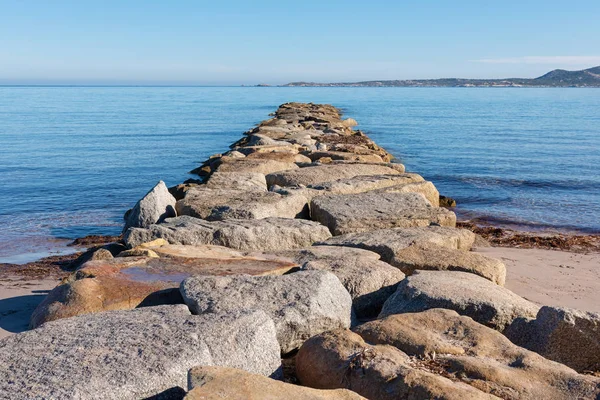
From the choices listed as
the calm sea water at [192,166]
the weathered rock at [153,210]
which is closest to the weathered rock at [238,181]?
the weathered rock at [153,210]

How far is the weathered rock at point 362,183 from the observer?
Answer: 31.9 feet

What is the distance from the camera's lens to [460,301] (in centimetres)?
497

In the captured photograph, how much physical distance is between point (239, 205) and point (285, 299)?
3.52 metres

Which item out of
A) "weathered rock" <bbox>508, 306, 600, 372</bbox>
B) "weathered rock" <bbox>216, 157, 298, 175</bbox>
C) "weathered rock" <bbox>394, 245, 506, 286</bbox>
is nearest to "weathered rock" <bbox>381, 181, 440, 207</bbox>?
"weathered rock" <bbox>216, 157, 298, 175</bbox>

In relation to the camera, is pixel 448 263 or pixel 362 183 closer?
pixel 448 263

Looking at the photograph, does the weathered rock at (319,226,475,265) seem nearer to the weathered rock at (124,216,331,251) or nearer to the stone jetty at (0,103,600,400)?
the stone jetty at (0,103,600,400)

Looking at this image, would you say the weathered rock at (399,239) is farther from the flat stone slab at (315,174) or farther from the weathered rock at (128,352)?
the flat stone slab at (315,174)

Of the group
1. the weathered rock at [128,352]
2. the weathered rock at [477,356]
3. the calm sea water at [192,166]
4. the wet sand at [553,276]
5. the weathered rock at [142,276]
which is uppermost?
the weathered rock at [128,352]

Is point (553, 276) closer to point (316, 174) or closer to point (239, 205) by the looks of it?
point (239, 205)

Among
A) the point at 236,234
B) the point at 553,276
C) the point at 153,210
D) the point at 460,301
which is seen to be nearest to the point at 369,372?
the point at 460,301

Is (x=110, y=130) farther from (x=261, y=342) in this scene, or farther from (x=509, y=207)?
(x=261, y=342)

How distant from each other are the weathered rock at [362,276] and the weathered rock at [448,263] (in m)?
0.39

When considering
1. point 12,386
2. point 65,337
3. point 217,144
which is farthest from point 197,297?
point 217,144

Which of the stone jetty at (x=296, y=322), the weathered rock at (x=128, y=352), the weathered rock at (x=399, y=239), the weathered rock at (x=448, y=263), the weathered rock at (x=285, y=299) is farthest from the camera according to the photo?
the weathered rock at (x=399, y=239)
